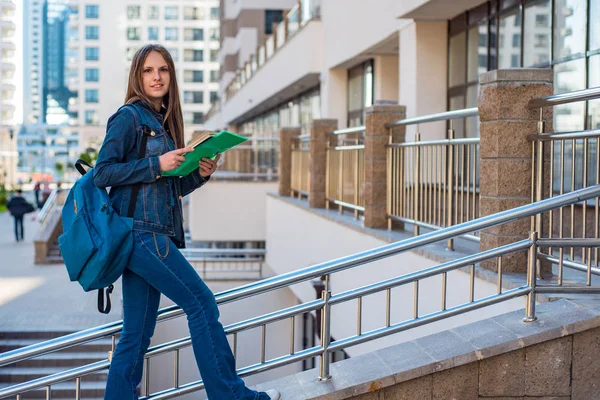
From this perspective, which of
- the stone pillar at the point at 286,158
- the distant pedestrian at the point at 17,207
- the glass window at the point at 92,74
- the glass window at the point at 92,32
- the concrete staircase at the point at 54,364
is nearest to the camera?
the concrete staircase at the point at 54,364

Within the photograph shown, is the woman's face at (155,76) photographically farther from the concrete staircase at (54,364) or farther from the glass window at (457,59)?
the concrete staircase at (54,364)

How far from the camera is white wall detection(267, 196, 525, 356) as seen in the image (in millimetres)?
6258

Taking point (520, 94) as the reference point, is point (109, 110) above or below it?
above

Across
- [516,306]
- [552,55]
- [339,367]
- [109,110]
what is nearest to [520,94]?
[516,306]

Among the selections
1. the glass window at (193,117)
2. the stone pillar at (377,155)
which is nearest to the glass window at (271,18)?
the stone pillar at (377,155)

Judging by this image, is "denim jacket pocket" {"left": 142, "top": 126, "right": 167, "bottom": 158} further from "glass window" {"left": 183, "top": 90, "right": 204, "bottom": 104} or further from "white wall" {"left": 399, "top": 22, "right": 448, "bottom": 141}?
"glass window" {"left": 183, "top": 90, "right": 204, "bottom": 104}

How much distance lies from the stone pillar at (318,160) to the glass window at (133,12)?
3727 inches

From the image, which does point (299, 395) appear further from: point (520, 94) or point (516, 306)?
point (520, 94)

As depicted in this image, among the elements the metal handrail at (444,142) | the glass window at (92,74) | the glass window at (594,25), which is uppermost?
the glass window at (92,74)

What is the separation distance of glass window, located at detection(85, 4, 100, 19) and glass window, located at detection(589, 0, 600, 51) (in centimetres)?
9894

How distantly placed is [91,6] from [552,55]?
3877 inches

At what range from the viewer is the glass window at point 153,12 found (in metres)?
103

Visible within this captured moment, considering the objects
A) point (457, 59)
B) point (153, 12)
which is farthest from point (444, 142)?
point (153, 12)

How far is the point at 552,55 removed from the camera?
10.5 meters
